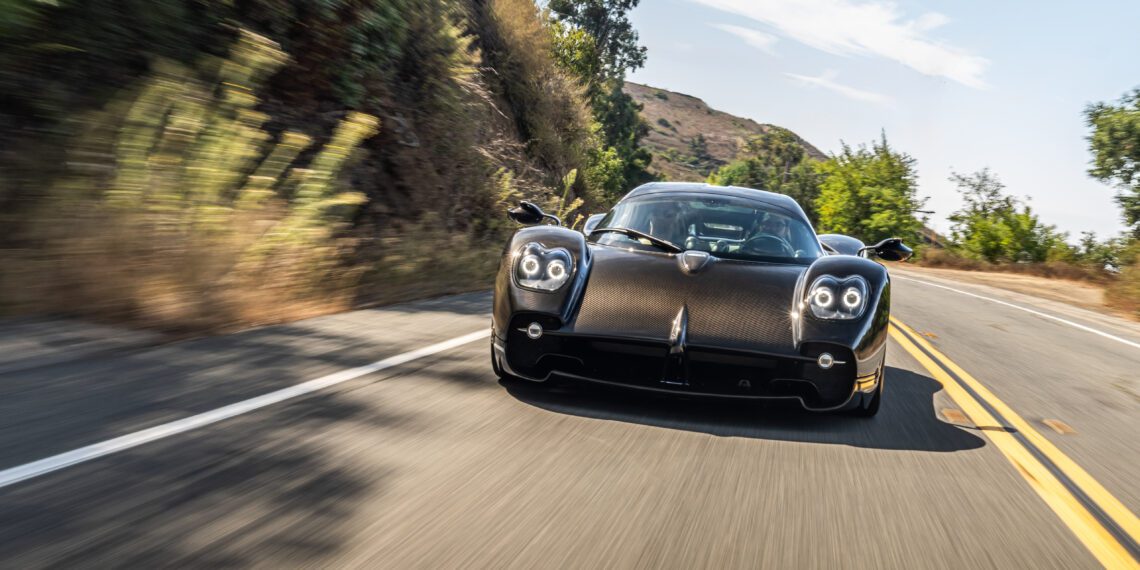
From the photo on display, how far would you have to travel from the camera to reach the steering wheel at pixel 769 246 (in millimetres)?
5559

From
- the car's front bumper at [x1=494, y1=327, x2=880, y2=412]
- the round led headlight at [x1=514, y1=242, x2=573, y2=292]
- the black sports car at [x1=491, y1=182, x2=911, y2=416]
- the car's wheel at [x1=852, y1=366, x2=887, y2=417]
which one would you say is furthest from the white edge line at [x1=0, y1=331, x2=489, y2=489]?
the car's wheel at [x1=852, y1=366, x2=887, y2=417]

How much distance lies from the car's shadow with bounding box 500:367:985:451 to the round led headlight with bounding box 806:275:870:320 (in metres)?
0.52

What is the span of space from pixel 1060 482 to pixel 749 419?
140cm

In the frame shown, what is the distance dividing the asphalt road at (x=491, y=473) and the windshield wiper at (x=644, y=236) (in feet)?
3.26

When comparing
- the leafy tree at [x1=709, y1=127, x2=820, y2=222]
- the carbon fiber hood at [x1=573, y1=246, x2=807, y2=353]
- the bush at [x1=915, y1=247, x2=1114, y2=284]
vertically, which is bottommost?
the bush at [x1=915, y1=247, x2=1114, y2=284]

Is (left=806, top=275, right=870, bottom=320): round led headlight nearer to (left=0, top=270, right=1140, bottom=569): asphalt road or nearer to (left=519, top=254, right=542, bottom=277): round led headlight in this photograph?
(left=0, top=270, right=1140, bottom=569): asphalt road

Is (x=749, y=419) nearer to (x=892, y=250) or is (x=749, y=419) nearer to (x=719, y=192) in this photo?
(x=892, y=250)

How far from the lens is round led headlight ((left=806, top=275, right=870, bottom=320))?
14.8 feet

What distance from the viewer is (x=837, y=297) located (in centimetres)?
461

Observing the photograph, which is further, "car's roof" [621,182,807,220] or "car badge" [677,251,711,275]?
"car's roof" [621,182,807,220]

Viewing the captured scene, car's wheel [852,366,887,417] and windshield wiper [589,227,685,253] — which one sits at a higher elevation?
windshield wiper [589,227,685,253]

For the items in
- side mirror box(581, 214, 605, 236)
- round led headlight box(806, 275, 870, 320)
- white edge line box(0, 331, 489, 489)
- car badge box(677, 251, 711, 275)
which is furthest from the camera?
side mirror box(581, 214, 605, 236)

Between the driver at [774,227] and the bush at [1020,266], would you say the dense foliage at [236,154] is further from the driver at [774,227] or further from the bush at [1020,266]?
the bush at [1020,266]

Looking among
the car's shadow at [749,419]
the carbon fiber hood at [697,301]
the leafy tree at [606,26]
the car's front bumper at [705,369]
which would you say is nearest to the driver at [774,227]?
the carbon fiber hood at [697,301]
